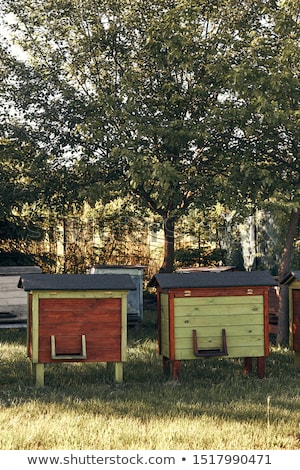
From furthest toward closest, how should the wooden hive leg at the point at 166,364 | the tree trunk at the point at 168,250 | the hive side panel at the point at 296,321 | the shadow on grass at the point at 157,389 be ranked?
the tree trunk at the point at 168,250, the hive side panel at the point at 296,321, the wooden hive leg at the point at 166,364, the shadow on grass at the point at 157,389

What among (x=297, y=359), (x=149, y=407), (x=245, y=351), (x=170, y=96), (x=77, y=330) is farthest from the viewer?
(x=170, y=96)

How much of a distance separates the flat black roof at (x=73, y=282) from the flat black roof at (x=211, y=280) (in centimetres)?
53

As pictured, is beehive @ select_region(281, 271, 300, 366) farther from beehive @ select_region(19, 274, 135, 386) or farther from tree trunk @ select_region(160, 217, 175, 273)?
tree trunk @ select_region(160, 217, 175, 273)

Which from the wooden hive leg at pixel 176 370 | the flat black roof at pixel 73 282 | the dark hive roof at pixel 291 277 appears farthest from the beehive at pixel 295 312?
the flat black roof at pixel 73 282

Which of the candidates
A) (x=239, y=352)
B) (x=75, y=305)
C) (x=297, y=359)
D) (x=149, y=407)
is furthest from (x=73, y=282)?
(x=297, y=359)

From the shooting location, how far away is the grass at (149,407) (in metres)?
7.38

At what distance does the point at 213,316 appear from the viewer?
11.1 meters

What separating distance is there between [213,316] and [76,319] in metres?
2.01

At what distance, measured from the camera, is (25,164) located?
661 inches

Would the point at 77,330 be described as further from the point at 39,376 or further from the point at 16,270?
the point at 16,270

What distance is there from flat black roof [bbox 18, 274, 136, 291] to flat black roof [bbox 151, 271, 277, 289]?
534mm

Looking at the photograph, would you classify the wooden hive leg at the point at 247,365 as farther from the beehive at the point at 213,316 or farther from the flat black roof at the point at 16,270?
the flat black roof at the point at 16,270

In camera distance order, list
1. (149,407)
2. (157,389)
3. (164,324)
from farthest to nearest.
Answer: (164,324) < (157,389) < (149,407)

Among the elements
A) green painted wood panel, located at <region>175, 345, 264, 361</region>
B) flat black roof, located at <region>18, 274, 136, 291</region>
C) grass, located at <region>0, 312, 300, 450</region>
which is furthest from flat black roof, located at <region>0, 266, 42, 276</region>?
green painted wood panel, located at <region>175, 345, 264, 361</region>
